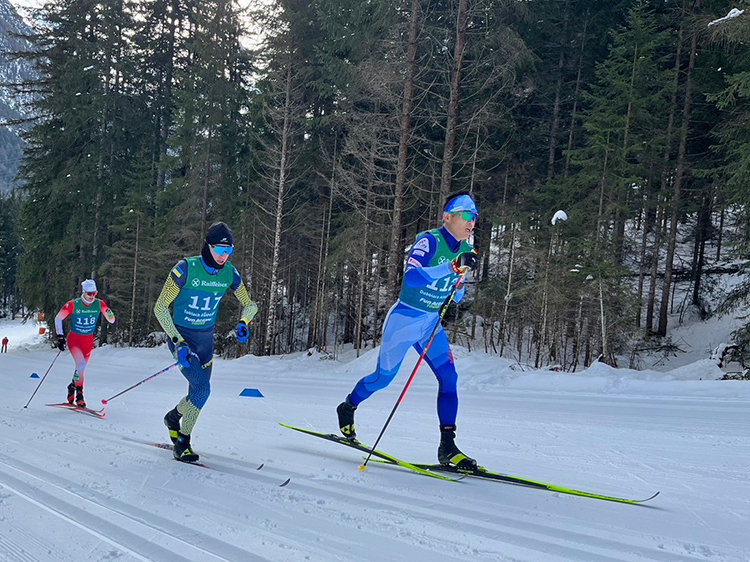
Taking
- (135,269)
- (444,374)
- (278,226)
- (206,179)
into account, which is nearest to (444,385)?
(444,374)

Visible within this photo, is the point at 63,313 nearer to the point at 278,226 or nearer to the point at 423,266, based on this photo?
the point at 423,266

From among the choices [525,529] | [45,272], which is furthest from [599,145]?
[45,272]

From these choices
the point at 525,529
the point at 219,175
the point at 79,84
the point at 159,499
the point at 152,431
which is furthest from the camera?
the point at 79,84

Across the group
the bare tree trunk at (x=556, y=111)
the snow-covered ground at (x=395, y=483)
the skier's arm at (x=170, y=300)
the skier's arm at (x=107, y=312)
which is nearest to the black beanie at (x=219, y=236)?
the skier's arm at (x=170, y=300)

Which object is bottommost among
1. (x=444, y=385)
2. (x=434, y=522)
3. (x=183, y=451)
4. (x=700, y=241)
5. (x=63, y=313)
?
(x=183, y=451)

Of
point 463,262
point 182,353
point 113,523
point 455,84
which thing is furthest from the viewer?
point 455,84

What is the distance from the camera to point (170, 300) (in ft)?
15.8

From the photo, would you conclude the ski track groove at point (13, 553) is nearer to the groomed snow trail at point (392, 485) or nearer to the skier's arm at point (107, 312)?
the groomed snow trail at point (392, 485)

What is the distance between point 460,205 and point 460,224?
0.17 metres

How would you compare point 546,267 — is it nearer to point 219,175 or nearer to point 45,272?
point 219,175

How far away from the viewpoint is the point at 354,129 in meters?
14.9

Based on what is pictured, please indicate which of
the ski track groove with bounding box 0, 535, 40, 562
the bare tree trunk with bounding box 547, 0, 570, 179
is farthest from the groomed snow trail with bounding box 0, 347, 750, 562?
the bare tree trunk with bounding box 547, 0, 570, 179

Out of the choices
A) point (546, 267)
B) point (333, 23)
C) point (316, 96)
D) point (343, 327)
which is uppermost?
point (333, 23)

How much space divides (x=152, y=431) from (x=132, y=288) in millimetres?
20780
